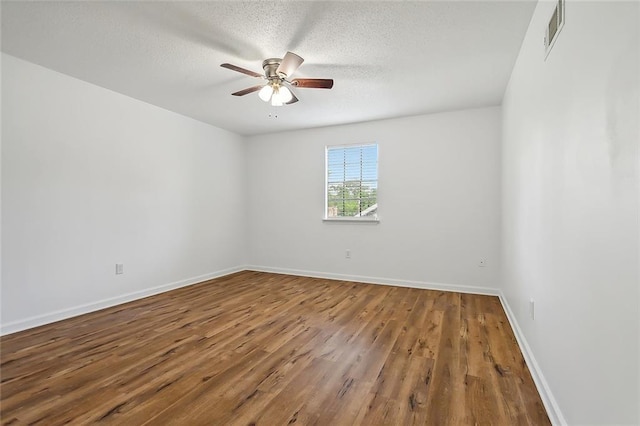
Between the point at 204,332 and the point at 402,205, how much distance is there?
3.17 meters

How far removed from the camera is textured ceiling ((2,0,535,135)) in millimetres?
2131

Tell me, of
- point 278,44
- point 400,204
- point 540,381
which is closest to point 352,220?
point 400,204

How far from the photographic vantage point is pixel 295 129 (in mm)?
5355

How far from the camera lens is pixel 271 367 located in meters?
2.19

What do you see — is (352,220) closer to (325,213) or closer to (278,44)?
(325,213)

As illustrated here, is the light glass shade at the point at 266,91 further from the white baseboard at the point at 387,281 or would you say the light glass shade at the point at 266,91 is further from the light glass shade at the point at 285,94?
the white baseboard at the point at 387,281

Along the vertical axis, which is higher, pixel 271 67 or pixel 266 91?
pixel 271 67

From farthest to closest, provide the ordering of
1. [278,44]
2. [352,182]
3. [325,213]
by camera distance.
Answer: [325,213]
[352,182]
[278,44]

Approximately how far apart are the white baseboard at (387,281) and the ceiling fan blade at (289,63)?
3289 mm

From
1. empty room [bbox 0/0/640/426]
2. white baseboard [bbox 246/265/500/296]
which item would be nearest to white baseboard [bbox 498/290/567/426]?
empty room [bbox 0/0/640/426]

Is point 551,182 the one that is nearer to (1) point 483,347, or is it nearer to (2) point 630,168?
(2) point 630,168

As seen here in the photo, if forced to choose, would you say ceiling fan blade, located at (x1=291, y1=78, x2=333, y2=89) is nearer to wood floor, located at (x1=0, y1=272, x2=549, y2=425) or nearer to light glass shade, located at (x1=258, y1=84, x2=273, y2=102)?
light glass shade, located at (x1=258, y1=84, x2=273, y2=102)

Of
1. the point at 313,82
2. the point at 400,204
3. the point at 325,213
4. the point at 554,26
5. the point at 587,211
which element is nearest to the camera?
the point at 587,211

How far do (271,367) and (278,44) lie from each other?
2518 mm
